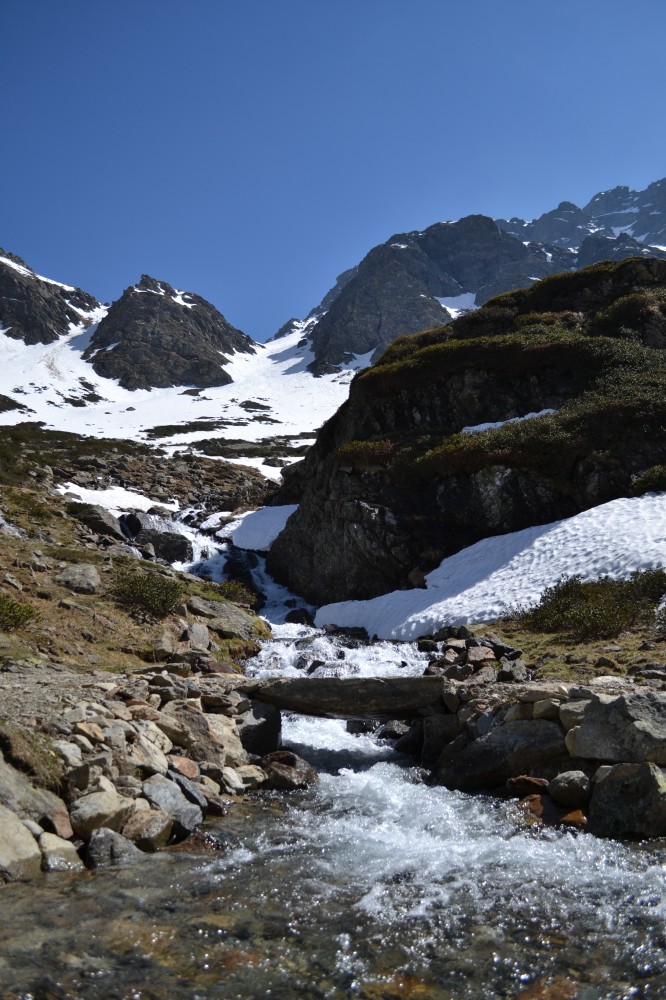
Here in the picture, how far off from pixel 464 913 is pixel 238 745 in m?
5.90

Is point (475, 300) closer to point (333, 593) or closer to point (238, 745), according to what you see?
point (333, 593)

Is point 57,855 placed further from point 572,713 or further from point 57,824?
point 572,713

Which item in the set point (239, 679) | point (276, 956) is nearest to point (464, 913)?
point (276, 956)

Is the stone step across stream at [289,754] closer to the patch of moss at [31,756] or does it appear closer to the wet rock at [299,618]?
the patch of moss at [31,756]

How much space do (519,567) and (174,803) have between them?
619 inches

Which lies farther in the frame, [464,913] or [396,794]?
[396,794]

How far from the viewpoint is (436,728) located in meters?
10.8

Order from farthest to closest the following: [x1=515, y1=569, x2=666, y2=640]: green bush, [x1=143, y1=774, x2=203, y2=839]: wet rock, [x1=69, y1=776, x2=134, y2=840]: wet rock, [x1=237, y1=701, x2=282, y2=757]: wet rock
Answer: [x1=515, y1=569, x2=666, y2=640]: green bush → [x1=237, y1=701, x2=282, y2=757]: wet rock → [x1=143, y1=774, x2=203, y2=839]: wet rock → [x1=69, y1=776, x2=134, y2=840]: wet rock

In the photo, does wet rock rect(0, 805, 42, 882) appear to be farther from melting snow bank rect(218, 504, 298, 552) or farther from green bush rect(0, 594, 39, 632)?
melting snow bank rect(218, 504, 298, 552)

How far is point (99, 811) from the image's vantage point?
21.8ft

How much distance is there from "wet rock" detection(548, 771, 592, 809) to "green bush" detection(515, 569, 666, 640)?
742 centimetres

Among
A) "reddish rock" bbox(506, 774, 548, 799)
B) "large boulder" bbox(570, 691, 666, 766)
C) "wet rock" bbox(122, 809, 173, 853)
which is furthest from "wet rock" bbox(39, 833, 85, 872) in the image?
"large boulder" bbox(570, 691, 666, 766)

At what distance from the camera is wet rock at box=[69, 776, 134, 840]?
257 inches

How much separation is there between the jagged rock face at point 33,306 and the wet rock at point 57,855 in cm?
15369
